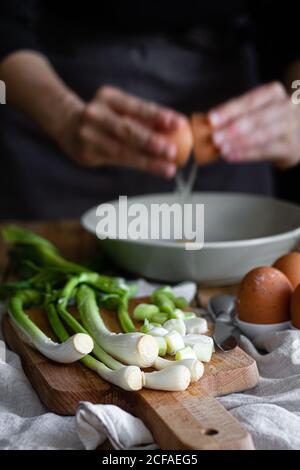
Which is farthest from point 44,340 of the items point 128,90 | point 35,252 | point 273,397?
point 128,90

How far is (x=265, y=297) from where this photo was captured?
A: 3.09 feet

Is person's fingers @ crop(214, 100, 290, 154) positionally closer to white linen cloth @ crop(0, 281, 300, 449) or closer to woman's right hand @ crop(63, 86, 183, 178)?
woman's right hand @ crop(63, 86, 183, 178)

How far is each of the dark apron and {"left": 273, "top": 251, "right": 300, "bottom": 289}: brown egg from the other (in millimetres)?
875

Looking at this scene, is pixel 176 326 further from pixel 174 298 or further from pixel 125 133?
pixel 125 133

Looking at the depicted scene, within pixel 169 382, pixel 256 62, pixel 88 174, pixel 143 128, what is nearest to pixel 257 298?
pixel 169 382

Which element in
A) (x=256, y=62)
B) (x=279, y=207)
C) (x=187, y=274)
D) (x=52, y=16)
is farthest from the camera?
(x=256, y=62)

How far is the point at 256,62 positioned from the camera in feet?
6.74

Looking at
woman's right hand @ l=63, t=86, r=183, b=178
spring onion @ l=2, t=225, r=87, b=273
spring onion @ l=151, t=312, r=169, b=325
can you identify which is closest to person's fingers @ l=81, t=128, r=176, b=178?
woman's right hand @ l=63, t=86, r=183, b=178

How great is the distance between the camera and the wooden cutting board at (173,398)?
0.67 meters

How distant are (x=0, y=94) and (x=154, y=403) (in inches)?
35.2

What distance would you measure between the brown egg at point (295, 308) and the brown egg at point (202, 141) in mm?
581

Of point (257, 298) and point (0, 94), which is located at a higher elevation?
point (0, 94)

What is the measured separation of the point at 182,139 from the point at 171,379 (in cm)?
72
